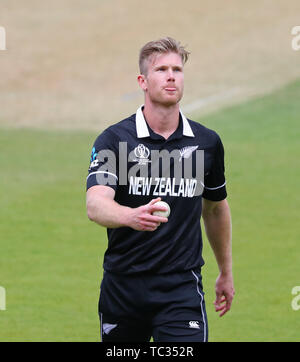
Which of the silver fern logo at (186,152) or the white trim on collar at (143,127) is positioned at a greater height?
the white trim on collar at (143,127)

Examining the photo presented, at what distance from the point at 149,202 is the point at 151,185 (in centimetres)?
22

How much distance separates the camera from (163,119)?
771 centimetres

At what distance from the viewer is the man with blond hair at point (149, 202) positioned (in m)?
7.48

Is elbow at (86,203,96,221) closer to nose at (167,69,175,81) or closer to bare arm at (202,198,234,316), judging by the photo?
nose at (167,69,175,81)

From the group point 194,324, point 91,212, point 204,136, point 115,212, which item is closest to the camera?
point 115,212

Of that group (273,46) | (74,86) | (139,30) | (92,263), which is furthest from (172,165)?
(139,30)

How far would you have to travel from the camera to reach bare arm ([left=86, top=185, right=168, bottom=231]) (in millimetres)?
6566

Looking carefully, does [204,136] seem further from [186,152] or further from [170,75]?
[170,75]

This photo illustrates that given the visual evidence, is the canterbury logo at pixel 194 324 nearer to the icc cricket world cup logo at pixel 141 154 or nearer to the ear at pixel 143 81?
the icc cricket world cup logo at pixel 141 154

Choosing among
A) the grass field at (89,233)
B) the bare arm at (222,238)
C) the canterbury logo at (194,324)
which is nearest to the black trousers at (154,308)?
the canterbury logo at (194,324)

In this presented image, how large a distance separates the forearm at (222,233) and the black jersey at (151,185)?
496 mm

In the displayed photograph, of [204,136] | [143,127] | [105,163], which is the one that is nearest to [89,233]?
[204,136]
